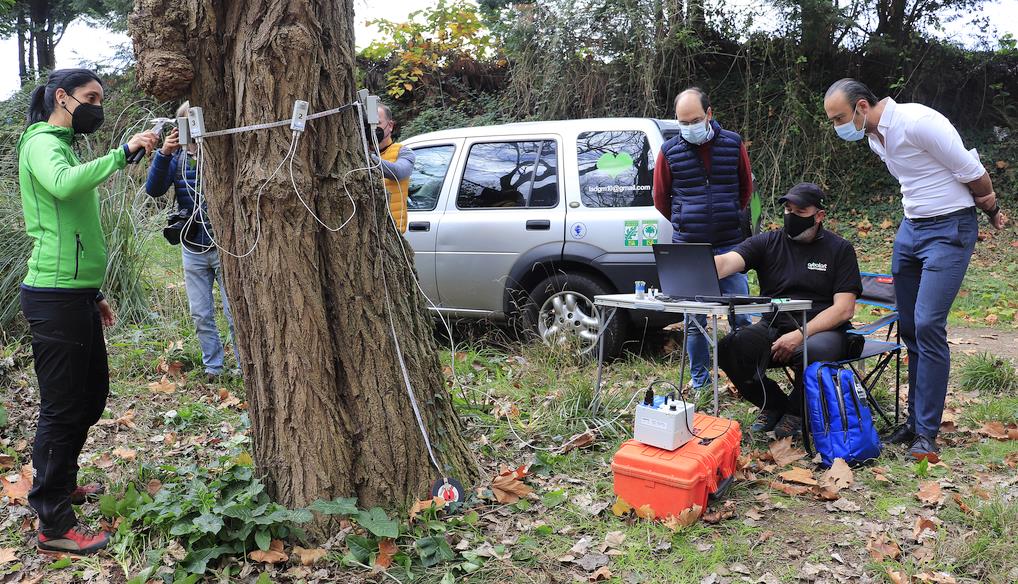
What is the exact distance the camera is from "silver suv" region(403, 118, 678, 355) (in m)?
5.42

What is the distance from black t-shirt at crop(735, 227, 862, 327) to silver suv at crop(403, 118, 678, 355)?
2.91ft

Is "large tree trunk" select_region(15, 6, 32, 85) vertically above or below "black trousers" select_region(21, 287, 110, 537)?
above

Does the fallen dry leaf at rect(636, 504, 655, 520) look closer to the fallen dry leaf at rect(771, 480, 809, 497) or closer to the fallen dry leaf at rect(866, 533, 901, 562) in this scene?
the fallen dry leaf at rect(771, 480, 809, 497)

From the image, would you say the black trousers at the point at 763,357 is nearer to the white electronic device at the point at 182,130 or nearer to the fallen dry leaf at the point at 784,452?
the fallen dry leaf at the point at 784,452

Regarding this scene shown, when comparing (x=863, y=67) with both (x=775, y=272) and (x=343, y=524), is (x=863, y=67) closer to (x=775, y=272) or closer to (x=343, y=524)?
(x=775, y=272)

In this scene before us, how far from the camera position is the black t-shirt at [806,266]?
428 cm

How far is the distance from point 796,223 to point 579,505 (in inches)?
81.9

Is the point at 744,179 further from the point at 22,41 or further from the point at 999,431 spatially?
the point at 22,41

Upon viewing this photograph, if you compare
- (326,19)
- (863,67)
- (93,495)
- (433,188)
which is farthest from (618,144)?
(863,67)

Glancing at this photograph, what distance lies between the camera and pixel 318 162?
10.1 feet

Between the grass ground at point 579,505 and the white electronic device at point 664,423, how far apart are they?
0.35m

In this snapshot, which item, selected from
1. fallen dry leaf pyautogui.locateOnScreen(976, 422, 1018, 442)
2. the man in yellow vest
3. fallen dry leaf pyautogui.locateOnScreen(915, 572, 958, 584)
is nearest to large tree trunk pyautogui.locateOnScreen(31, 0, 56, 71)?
the man in yellow vest

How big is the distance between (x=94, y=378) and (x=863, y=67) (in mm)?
11493

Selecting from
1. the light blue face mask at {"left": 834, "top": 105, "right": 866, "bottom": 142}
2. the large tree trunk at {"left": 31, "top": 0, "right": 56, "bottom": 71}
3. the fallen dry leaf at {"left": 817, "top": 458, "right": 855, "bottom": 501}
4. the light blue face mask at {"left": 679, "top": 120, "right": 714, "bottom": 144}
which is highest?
the large tree trunk at {"left": 31, "top": 0, "right": 56, "bottom": 71}
